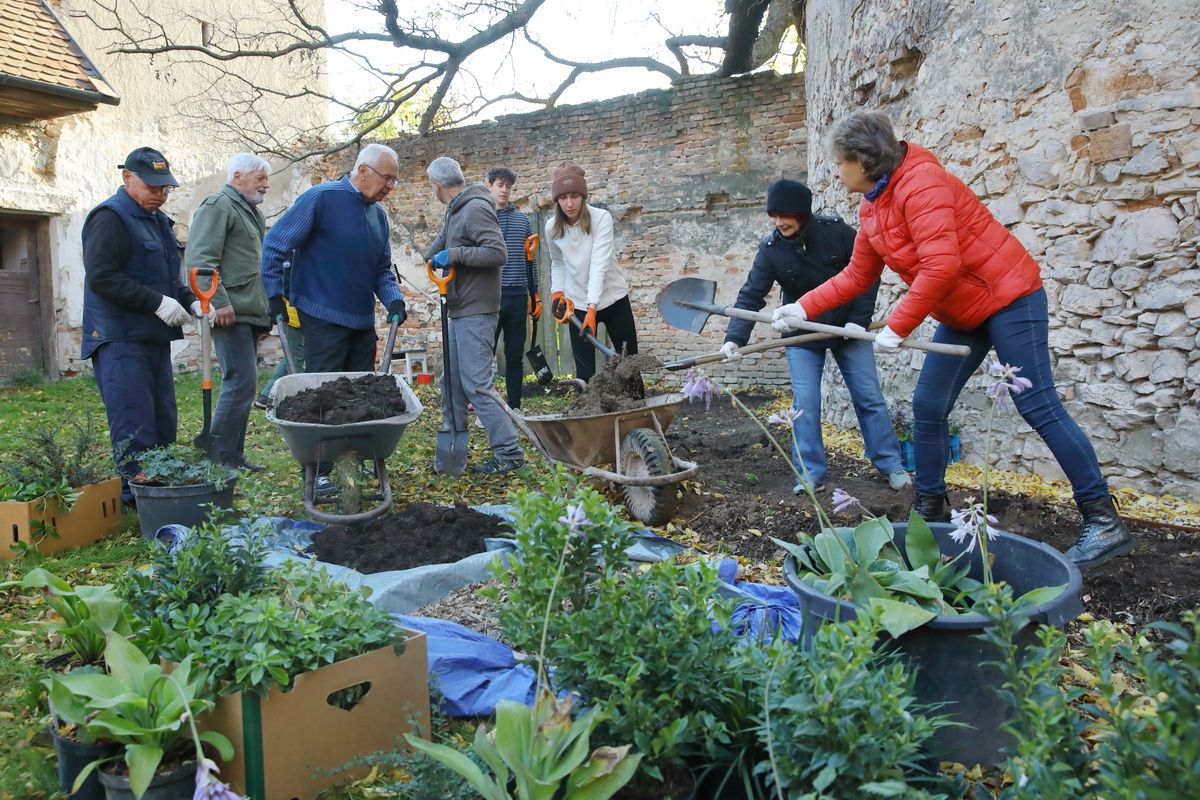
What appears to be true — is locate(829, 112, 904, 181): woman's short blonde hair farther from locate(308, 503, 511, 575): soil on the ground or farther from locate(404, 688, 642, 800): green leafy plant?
locate(404, 688, 642, 800): green leafy plant

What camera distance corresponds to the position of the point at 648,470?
3.97m

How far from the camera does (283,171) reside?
525 inches

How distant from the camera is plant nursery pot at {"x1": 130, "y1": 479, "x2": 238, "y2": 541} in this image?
149 inches

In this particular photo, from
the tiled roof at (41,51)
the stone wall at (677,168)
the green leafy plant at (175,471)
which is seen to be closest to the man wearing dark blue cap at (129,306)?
the green leafy plant at (175,471)

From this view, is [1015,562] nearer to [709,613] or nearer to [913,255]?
[709,613]

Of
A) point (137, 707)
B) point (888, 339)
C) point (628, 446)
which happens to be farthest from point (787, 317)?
point (137, 707)

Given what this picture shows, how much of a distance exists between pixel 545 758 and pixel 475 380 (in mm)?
3872

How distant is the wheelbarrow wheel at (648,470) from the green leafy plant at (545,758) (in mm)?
2421

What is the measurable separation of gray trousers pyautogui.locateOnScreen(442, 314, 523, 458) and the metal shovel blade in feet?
3.98

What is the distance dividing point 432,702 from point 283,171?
508 inches

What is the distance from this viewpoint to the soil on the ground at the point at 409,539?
3.52 metres

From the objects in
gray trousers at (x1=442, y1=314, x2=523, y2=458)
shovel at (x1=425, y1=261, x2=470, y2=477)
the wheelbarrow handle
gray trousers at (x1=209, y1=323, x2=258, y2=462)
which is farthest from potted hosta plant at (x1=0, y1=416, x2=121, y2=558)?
gray trousers at (x1=442, y1=314, x2=523, y2=458)

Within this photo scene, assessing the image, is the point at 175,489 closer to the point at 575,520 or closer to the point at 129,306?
the point at 129,306

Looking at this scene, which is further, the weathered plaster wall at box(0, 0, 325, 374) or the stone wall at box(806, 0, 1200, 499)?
the weathered plaster wall at box(0, 0, 325, 374)
